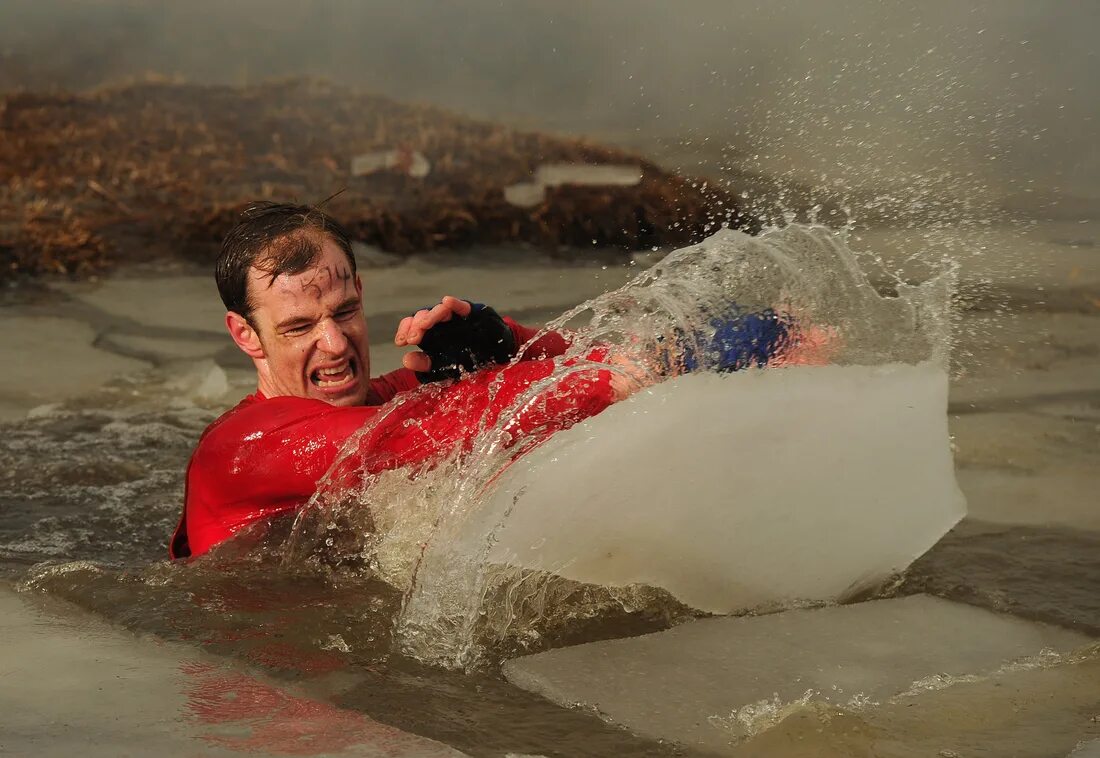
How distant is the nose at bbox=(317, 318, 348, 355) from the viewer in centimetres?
275

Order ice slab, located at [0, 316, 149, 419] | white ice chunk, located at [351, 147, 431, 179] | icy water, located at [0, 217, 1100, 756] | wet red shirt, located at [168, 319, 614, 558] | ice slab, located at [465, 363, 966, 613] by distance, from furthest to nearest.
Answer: white ice chunk, located at [351, 147, 431, 179]
ice slab, located at [0, 316, 149, 419]
wet red shirt, located at [168, 319, 614, 558]
ice slab, located at [465, 363, 966, 613]
icy water, located at [0, 217, 1100, 756]

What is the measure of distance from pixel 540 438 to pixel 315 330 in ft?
2.04

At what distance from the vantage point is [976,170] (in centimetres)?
695

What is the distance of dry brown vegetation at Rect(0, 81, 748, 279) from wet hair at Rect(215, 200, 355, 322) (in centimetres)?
416

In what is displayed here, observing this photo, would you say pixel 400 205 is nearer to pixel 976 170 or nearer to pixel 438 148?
pixel 438 148

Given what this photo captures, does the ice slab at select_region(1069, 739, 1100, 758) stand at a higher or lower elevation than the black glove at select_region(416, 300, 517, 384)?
lower

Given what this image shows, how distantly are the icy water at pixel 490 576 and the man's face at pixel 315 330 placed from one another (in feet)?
1.07

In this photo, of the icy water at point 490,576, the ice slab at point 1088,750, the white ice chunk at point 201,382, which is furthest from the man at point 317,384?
the white ice chunk at point 201,382

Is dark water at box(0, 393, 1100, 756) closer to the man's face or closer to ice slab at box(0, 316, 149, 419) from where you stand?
the man's face

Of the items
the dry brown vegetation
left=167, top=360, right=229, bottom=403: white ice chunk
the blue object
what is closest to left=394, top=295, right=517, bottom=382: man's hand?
the blue object

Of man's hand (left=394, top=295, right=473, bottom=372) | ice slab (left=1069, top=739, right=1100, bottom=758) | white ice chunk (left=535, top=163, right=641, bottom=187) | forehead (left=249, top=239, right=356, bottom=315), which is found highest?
white ice chunk (left=535, top=163, right=641, bottom=187)

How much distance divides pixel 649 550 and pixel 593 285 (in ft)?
13.1

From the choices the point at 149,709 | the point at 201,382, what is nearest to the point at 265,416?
the point at 149,709

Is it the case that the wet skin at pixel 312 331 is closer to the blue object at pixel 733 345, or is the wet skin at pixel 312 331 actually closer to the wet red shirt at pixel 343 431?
the wet red shirt at pixel 343 431
